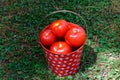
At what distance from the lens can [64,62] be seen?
2.19 m

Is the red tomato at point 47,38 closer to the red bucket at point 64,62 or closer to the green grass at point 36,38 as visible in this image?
the red bucket at point 64,62

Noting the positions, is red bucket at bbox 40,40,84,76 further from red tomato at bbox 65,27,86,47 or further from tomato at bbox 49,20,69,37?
tomato at bbox 49,20,69,37

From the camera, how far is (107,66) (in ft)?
8.03

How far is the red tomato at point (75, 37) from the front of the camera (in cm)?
215

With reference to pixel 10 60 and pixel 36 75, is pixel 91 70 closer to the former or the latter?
pixel 36 75

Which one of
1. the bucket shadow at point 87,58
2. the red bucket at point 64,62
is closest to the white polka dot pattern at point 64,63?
the red bucket at point 64,62

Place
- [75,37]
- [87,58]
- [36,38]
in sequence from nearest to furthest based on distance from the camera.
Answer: [75,37], [87,58], [36,38]

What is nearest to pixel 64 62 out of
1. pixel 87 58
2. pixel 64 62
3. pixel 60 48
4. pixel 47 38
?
pixel 64 62

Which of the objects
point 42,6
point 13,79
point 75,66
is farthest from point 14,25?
point 75,66

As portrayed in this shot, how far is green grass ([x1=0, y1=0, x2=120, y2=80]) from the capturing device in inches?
94.0

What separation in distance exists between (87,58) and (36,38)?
0.53 meters

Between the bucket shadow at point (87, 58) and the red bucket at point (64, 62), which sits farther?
the bucket shadow at point (87, 58)

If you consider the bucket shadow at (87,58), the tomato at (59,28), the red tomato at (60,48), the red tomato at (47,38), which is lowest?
the bucket shadow at (87,58)

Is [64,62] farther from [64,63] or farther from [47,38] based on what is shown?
[47,38]
